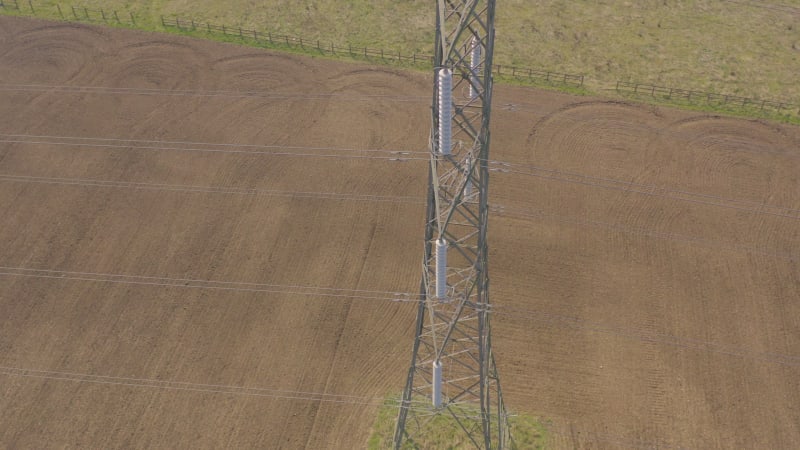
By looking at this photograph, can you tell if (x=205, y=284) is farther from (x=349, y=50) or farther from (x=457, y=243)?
(x=349, y=50)

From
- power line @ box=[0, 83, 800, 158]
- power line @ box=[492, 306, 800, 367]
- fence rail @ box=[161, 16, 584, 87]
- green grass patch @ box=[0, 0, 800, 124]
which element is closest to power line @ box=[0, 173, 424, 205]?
power line @ box=[0, 83, 800, 158]

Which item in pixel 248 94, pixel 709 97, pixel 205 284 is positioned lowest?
pixel 205 284

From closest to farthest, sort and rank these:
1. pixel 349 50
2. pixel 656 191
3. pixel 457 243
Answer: pixel 457 243 < pixel 656 191 < pixel 349 50

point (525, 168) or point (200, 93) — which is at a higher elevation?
point (200, 93)

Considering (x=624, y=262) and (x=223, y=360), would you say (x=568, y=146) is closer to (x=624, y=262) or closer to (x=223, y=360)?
(x=624, y=262)

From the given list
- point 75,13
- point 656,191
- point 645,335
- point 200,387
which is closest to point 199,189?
point 200,387

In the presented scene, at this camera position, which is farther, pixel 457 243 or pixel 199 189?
pixel 199 189
